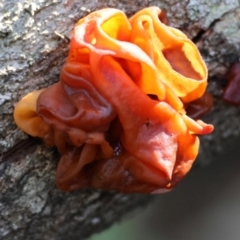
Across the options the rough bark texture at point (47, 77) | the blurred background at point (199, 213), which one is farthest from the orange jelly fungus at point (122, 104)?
the blurred background at point (199, 213)

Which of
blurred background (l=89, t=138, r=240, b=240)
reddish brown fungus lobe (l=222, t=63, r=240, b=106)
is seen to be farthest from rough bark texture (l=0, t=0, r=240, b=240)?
blurred background (l=89, t=138, r=240, b=240)

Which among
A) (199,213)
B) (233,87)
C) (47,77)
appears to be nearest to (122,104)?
(47,77)

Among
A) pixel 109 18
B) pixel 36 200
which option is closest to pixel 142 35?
pixel 109 18

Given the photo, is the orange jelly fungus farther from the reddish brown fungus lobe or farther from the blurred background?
the blurred background

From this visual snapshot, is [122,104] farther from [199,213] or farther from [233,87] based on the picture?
[199,213]

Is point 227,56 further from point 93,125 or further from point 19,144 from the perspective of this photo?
point 19,144

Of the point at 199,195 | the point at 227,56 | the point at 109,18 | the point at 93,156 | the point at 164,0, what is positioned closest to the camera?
the point at 109,18
